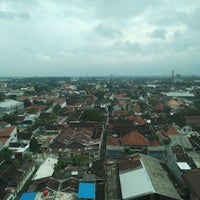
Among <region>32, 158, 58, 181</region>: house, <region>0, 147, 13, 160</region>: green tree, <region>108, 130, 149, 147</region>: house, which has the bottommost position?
<region>32, 158, 58, 181</region>: house

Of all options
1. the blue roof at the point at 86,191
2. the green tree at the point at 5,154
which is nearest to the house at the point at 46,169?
the blue roof at the point at 86,191

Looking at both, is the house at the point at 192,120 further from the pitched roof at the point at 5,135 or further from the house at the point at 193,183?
the pitched roof at the point at 5,135

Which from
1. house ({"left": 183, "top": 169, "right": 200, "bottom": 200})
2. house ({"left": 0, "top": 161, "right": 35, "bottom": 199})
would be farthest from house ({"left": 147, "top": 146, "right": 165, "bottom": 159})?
house ({"left": 0, "top": 161, "right": 35, "bottom": 199})

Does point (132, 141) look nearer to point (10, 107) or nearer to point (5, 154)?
point (5, 154)

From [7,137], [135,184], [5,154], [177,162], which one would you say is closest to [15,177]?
[5,154]

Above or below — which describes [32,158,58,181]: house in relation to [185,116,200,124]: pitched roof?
below

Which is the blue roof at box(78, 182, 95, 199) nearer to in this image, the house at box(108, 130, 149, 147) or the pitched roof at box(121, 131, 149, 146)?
the house at box(108, 130, 149, 147)

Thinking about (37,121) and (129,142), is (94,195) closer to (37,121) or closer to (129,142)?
(129,142)
